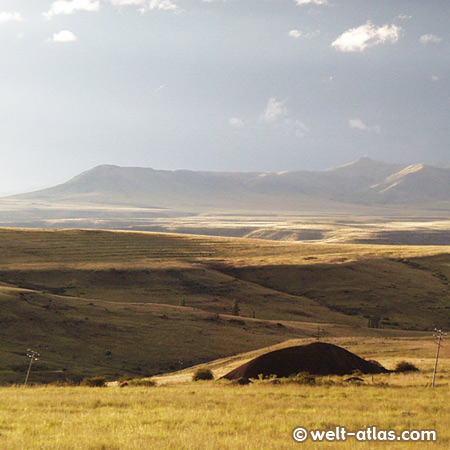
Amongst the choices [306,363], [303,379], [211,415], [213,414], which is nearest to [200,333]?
[306,363]

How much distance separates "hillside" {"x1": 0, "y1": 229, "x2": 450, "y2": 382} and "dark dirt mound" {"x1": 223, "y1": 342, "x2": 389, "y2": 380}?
1371 cm

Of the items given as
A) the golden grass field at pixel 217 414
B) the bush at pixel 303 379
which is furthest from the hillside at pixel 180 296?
the bush at pixel 303 379

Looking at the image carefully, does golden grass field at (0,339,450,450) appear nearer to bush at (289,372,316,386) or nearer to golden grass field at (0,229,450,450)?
golden grass field at (0,229,450,450)

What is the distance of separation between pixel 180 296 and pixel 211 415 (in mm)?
68480

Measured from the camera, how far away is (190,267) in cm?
10531

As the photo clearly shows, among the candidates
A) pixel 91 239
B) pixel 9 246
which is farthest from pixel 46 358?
pixel 91 239

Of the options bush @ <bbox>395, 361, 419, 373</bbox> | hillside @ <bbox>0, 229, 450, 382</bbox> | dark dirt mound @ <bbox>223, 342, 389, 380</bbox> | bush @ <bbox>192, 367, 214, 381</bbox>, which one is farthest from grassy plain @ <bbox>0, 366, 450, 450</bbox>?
hillside @ <bbox>0, 229, 450, 382</bbox>

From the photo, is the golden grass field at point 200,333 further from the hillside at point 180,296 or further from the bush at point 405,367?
the bush at point 405,367

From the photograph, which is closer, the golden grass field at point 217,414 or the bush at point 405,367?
the golden grass field at point 217,414

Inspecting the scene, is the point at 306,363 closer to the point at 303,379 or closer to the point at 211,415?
the point at 303,379

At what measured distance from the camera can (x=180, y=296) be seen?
8919cm

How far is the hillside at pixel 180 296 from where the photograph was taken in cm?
5116

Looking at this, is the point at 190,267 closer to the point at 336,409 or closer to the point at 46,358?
the point at 46,358

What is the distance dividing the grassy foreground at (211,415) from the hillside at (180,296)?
16452mm
